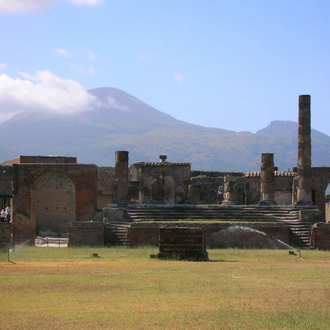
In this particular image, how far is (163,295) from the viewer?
13500mm

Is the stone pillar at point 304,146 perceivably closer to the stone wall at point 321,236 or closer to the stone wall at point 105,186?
the stone wall at point 321,236

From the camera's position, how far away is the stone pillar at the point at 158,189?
3788 centimetres

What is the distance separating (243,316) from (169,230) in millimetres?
10019

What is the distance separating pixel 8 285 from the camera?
1473cm

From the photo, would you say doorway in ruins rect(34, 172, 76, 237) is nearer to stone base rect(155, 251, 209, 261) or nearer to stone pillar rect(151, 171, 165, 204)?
stone pillar rect(151, 171, 165, 204)

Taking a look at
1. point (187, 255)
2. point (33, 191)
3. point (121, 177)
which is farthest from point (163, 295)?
point (33, 191)

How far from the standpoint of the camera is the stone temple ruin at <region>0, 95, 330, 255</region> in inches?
1200

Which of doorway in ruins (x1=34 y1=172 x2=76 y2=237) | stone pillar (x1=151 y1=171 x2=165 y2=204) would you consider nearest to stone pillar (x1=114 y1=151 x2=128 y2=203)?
stone pillar (x1=151 y1=171 x2=165 y2=204)

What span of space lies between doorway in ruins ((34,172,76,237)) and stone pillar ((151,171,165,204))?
29.6ft

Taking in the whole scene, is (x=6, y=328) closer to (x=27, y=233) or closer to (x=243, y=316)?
(x=243, y=316)

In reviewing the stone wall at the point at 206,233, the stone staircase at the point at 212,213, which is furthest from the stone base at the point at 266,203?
the stone wall at the point at 206,233

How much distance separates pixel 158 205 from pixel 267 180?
6.00 m

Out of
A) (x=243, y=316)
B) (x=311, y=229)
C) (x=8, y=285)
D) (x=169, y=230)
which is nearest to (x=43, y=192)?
(x=311, y=229)

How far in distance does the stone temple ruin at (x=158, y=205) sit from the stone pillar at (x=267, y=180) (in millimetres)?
44
